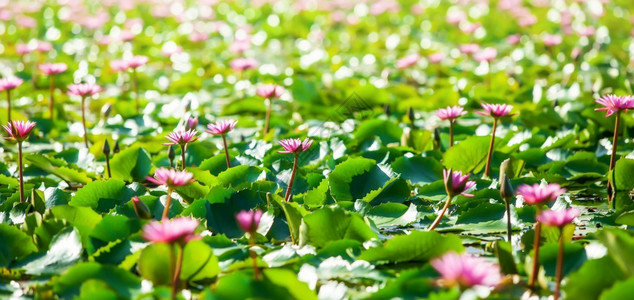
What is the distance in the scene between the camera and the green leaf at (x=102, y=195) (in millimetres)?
2758

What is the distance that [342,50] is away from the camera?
7777mm

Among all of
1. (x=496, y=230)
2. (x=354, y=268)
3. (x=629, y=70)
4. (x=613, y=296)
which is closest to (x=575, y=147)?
(x=496, y=230)

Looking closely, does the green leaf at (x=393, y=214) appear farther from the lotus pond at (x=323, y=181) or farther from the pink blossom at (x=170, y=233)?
the pink blossom at (x=170, y=233)

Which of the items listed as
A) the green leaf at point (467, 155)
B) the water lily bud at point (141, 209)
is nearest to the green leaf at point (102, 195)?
the water lily bud at point (141, 209)

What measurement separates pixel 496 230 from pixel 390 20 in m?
7.22

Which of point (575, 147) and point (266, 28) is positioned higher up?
point (575, 147)

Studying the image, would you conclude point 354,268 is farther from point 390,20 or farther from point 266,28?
point 390,20

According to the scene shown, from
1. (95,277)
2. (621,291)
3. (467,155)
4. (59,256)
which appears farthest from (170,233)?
(467,155)

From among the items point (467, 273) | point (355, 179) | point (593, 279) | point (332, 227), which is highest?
point (467, 273)

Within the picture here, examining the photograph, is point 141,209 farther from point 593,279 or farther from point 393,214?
point 593,279

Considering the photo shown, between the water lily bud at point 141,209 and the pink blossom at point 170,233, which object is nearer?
the pink blossom at point 170,233

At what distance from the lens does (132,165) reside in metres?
3.37

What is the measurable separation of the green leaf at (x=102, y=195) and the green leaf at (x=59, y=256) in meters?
0.44

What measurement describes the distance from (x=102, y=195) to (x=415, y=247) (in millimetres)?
1110
